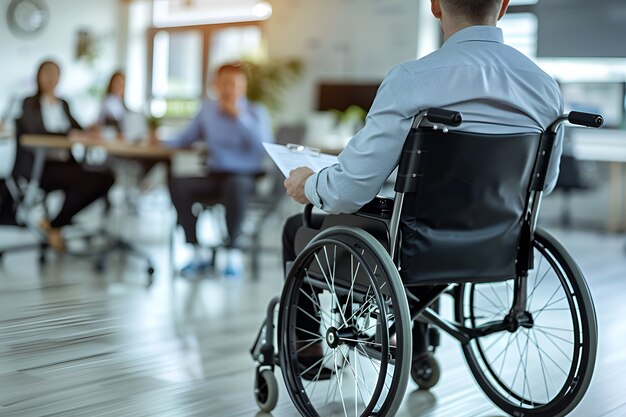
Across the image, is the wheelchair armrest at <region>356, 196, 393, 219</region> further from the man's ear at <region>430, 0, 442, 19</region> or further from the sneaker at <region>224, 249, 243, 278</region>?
the sneaker at <region>224, 249, 243, 278</region>

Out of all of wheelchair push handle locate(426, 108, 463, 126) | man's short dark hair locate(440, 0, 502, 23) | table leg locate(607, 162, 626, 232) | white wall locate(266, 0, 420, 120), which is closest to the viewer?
wheelchair push handle locate(426, 108, 463, 126)

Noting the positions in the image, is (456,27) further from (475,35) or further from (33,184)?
(33,184)

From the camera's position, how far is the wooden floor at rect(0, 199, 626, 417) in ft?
5.76

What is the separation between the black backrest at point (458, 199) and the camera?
1677mm

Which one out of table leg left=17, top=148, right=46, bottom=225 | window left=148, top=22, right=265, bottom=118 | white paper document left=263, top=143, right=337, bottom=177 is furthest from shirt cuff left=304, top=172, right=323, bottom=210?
window left=148, top=22, right=265, bottom=118

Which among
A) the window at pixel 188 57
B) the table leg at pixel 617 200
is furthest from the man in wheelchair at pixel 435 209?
the window at pixel 188 57

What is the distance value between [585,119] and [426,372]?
2.78 feet

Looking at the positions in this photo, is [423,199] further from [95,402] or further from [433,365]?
[95,402]

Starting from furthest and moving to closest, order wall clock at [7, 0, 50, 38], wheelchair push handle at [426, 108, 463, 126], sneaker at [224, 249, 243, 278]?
wall clock at [7, 0, 50, 38] → sneaker at [224, 249, 243, 278] → wheelchair push handle at [426, 108, 463, 126]

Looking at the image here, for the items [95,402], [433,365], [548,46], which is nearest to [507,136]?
[433,365]

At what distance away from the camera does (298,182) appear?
1.86m

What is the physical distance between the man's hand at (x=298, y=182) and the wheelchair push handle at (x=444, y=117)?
0.36 m

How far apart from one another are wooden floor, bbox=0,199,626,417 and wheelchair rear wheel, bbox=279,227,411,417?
0.18 m

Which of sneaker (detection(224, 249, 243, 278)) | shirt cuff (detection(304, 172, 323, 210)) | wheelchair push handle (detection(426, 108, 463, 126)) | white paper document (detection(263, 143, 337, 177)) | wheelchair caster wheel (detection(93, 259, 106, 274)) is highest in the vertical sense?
wheelchair push handle (detection(426, 108, 463, 126))
